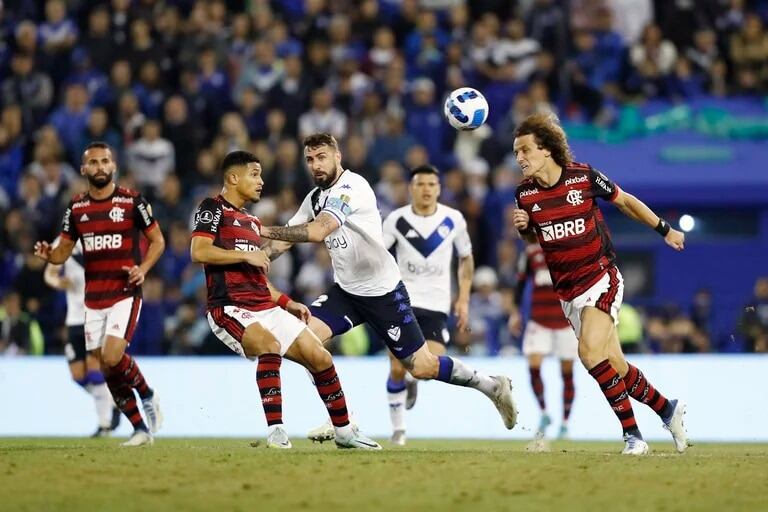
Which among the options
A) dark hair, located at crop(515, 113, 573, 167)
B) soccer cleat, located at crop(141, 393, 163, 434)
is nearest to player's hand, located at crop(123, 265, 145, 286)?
soccer cleat, located at crop(141, 393, 163, 434)

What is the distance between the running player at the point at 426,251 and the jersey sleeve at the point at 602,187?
10.7 feet

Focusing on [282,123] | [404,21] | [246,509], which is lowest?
[246,509]

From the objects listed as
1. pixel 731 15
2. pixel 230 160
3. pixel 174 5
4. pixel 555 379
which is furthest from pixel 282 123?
pixel 230 160

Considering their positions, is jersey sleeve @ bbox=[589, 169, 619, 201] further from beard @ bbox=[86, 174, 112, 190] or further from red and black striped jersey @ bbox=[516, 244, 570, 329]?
red and black striped jersey @ bbox=[516, 244, 570, 329]

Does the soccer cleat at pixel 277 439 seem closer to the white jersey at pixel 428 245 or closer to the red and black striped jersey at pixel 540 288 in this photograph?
the white jersey at pixel 428 245

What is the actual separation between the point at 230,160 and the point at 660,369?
7325 millimetres

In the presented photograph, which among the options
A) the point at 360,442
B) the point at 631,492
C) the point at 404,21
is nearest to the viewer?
the point at 631,492

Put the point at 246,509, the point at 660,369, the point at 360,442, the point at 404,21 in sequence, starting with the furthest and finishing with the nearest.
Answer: the point at 404,21
the point at 660,369
the point at 360,442
the point at 246,509

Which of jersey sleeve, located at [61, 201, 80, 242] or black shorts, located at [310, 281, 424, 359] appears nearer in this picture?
Answer: black shorts, located at [310, 281, 424, 359]

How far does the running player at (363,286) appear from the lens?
11.0m

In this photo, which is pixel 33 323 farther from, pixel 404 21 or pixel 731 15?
pixel 731 15

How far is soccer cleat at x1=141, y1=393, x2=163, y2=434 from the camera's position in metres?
12.8

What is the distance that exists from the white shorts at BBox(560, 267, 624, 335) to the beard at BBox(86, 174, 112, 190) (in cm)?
432

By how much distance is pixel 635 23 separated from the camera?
76.5 ft
